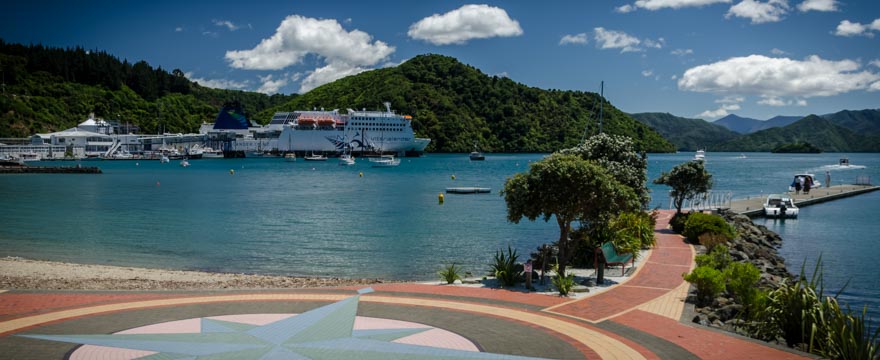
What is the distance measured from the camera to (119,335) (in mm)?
9023

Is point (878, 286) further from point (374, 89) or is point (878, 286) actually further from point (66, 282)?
point (374, 89)

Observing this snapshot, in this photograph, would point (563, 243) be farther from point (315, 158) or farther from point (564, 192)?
point (315, 158)

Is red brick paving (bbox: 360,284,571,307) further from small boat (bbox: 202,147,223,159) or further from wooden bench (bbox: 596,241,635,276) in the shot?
small boat (bbox: 202,147,223,159)

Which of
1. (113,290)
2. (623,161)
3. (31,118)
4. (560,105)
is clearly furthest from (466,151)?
(113,290)

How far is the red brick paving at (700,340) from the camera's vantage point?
8.73 metres

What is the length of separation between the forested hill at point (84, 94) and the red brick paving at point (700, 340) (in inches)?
5497

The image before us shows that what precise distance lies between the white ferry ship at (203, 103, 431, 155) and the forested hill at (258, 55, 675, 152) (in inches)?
1093

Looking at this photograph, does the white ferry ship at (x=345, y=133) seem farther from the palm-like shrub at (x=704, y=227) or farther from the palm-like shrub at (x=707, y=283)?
the palm-like shrub at (x=707, y=283)

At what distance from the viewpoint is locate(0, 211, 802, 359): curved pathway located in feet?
29.3

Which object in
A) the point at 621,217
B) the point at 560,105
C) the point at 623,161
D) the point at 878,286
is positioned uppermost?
the point at 560,105

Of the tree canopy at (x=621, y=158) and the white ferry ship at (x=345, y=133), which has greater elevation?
the white ferry ship at (x=345, y=133)

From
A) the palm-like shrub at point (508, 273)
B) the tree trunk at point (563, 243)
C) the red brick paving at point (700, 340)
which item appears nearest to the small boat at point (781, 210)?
the tree trunk at point (563, 243)

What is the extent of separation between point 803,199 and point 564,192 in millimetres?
37223

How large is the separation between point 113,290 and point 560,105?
16715 cm
